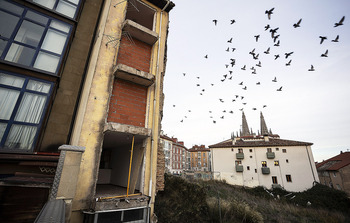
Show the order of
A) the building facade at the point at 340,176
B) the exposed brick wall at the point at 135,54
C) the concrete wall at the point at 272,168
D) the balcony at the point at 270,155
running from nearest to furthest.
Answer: the exposed brick wall at the point at 135,54
the concrete wall at the point at 272,168
the building facade at the point at 340,176
the balcony at the point at 270,155

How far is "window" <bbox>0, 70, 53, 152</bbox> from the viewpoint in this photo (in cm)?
432

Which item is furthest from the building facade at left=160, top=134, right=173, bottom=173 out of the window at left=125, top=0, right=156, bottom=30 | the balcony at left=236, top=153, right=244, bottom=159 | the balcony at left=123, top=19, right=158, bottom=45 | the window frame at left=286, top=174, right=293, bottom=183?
the balcony at left=123, top=19, right=158, bottom=45

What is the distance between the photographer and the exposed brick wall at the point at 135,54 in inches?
263

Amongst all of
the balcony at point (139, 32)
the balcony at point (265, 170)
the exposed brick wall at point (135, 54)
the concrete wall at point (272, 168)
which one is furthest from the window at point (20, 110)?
the balcony at point (265, 170)

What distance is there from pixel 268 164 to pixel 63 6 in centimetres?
4133

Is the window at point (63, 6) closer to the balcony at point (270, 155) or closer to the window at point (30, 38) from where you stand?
the window at point (30, 38)

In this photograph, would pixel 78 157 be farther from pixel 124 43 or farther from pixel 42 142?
pixel 124 43

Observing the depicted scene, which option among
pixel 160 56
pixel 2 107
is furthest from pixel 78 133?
pixel 160 56

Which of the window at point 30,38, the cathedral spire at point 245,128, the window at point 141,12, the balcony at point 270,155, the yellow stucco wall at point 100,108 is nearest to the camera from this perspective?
the yellow stucco wall at point 100,108

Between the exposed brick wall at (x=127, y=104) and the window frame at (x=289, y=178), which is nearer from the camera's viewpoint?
the exposed brick wall at (x=127, y=104)

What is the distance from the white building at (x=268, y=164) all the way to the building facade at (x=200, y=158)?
98.9ft

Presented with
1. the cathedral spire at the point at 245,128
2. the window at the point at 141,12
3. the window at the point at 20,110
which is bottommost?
the window at the point at 20,110

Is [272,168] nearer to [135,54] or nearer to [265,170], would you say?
[265,170]

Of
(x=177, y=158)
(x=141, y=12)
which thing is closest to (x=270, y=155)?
(x=177, y=158)
